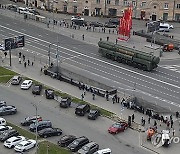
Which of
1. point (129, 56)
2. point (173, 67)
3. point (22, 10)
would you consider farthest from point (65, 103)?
point (22, 10)

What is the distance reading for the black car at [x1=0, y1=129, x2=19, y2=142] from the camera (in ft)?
263

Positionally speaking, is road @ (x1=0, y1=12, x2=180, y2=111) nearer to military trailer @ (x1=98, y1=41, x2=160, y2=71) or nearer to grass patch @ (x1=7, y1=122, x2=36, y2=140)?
military trailer @ (x1=98, y1=41, x2=160, y2=71)

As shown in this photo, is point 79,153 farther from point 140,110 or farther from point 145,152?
point 140,110

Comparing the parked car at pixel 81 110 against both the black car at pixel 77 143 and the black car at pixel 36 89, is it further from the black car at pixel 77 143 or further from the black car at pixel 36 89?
the black car at pixel 77 143

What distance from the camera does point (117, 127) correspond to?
282 feet

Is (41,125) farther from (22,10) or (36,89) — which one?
(22,10)

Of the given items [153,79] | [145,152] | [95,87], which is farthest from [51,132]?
[153,79]

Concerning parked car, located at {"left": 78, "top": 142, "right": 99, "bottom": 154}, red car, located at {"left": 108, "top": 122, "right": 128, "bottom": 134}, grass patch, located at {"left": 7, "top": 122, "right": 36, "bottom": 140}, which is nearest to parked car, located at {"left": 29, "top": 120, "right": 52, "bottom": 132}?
grass patch, located at {"left": 7, "top": 122, "right": 36, "bottom": 140}

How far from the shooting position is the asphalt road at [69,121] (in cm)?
8238

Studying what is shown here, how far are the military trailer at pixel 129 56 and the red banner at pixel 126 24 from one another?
12.2 metres

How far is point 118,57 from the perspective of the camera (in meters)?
121

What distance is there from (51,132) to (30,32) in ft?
200

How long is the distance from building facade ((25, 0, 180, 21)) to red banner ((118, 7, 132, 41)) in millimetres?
21924

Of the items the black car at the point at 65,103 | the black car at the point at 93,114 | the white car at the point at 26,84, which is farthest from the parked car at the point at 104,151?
the white car at the point at 26,84
